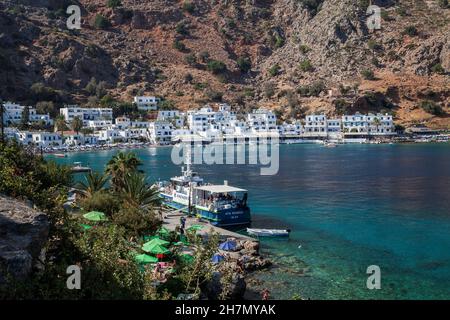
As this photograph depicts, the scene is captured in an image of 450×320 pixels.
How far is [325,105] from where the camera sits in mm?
138875

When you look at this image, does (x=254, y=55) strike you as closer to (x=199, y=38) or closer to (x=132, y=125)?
(x=199, y=38)

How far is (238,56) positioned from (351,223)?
133 m

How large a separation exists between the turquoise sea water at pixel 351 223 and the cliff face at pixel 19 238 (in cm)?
1350

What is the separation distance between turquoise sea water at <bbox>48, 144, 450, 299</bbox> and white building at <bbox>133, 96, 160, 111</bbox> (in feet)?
196

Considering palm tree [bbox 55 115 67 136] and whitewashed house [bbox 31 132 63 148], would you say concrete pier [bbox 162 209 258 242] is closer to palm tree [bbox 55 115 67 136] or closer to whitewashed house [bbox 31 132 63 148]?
whitewashed house [bbox 31 132 63 148]

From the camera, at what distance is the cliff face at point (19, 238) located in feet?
33.9

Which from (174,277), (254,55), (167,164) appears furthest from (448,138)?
(174,277)

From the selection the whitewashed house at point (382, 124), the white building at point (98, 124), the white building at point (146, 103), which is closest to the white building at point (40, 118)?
the white building at point (98, 124)

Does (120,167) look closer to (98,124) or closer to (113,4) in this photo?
(98,124)

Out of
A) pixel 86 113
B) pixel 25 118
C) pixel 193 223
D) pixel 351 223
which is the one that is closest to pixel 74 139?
pixel 25 118

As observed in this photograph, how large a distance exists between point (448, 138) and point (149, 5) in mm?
108990

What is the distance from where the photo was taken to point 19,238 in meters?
10.9

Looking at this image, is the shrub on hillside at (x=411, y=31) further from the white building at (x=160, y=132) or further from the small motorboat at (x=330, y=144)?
the white building at (x=160, y=132)

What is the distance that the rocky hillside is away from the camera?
136125 millimetres
